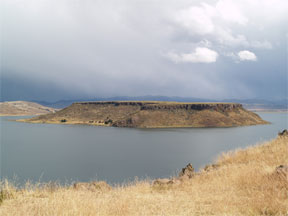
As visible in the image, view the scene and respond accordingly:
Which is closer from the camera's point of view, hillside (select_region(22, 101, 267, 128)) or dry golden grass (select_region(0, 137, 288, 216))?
dry golden grass (select_region(0, 137, 288, 216))

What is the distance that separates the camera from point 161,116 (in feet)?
400

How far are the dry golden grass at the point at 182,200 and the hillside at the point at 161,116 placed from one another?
→ 338 ft

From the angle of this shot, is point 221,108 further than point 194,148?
Yes

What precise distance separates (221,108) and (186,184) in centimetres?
12462

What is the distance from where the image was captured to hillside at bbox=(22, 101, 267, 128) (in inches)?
4555

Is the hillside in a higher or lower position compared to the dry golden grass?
lower

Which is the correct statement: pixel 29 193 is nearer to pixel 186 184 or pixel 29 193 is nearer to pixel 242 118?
pixel 186 184

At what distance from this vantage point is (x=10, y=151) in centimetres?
5084

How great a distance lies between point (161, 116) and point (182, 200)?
11454 cm

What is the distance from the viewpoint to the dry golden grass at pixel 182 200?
601cm

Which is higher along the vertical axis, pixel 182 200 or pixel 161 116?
pixel 182 200

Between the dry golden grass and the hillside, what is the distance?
103 metres

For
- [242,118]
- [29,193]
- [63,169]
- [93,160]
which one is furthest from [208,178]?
[242,118]

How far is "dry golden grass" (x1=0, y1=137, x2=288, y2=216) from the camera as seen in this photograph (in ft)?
19.7
